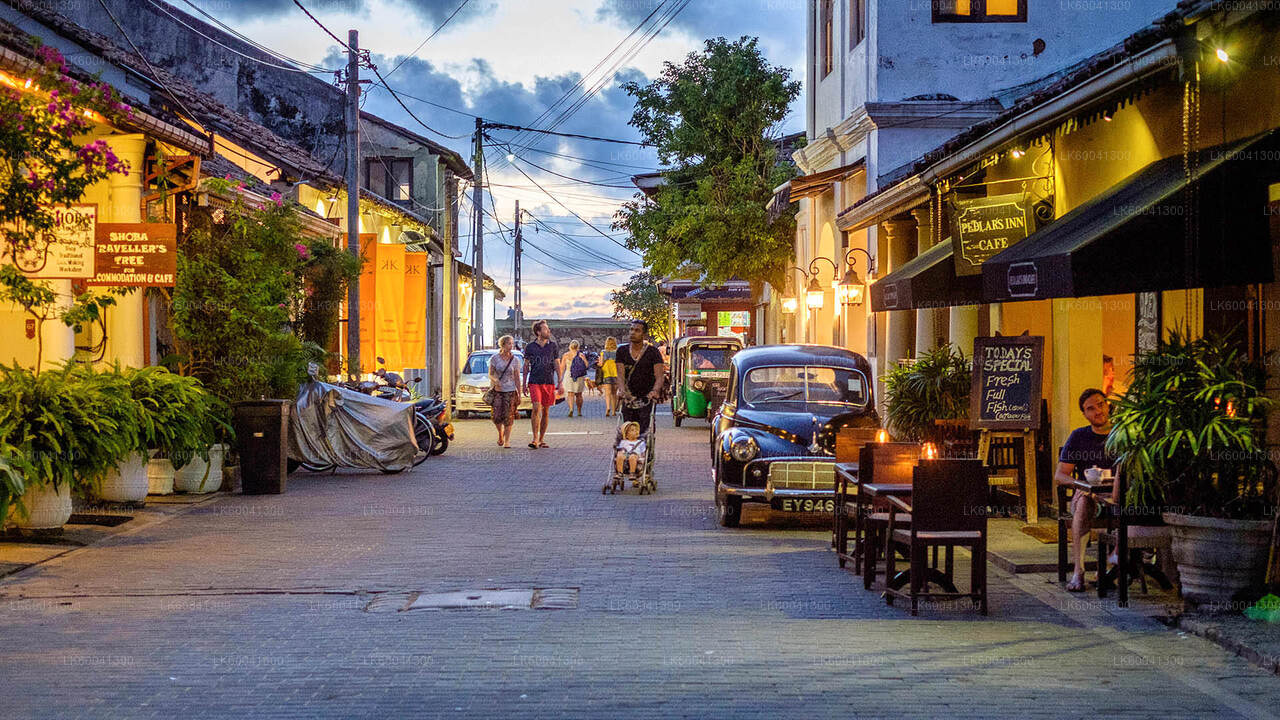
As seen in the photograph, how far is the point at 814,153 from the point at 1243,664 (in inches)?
859

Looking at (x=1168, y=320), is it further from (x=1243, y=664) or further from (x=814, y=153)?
(x=814, y=153)

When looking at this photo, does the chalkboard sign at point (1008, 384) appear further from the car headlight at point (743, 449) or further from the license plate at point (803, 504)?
the car headlight at point (743, 449)

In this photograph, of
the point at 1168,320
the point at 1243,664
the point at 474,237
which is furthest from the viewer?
the point at 474,237

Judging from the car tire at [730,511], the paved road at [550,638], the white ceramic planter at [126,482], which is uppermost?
the white ceramic planter at [126,482]

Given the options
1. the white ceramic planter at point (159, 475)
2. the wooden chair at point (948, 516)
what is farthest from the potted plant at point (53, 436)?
the wooden chair at point (948, 516)

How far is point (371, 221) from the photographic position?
108 feet

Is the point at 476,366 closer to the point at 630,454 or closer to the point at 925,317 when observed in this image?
the point at 925,317

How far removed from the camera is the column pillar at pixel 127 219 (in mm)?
15734

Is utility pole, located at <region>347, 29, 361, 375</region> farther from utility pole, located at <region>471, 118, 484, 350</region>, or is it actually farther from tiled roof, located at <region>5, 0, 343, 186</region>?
utility pole, located at <region>471, 118, 484, 350</region>

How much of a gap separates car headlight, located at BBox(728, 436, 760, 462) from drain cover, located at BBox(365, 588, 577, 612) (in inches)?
153

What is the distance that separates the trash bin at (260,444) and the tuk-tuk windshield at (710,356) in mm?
16694

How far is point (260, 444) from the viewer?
50.9 ft

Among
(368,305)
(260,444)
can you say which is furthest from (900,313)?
(260,444)

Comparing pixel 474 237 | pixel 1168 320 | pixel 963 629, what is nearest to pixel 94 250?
pixel 963 629
